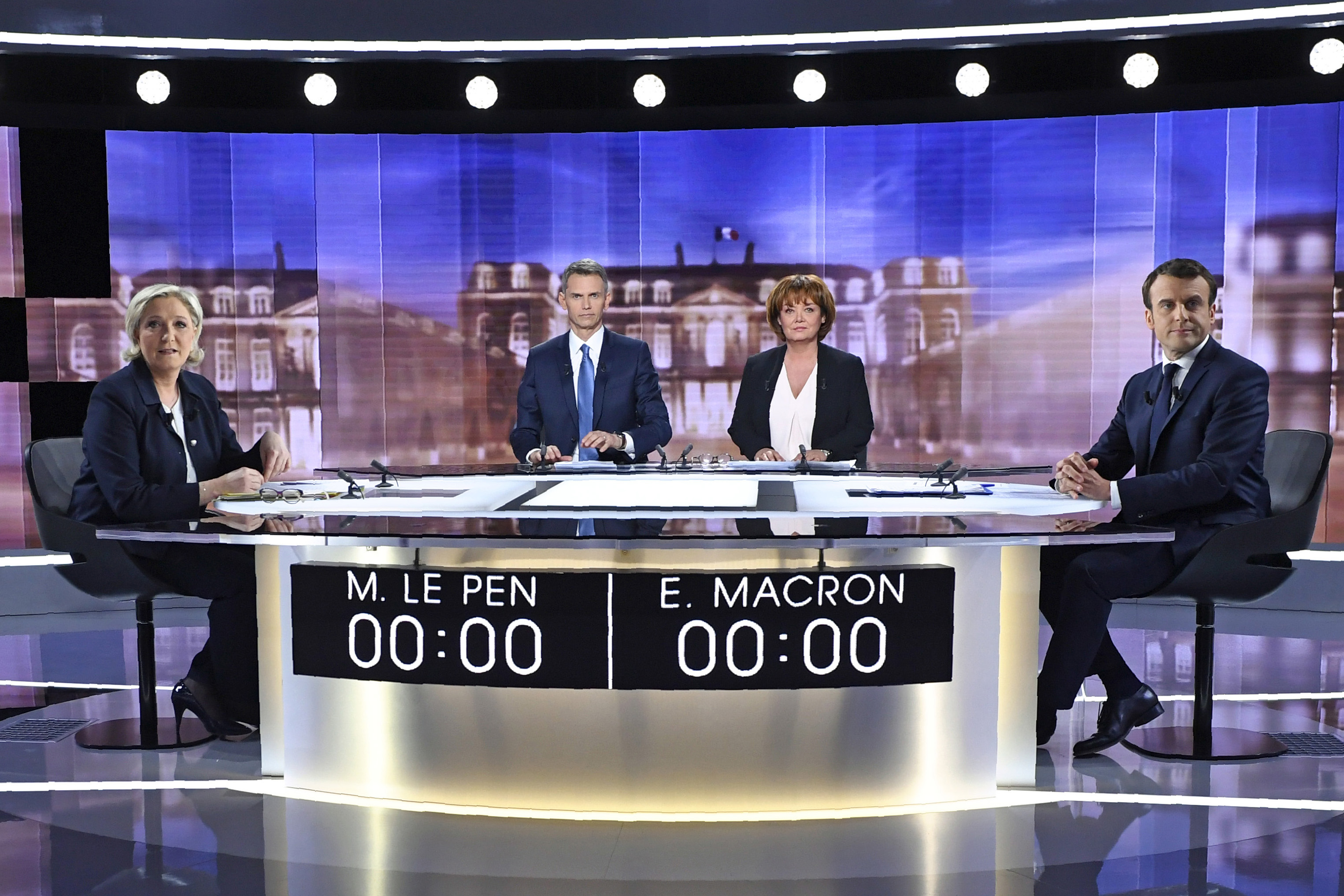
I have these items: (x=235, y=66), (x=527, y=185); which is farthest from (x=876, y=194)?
(x=235, y=66)

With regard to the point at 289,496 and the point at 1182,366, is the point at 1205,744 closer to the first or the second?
the point at 1182,366

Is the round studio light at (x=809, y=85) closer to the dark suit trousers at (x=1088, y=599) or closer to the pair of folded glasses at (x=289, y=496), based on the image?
the dark suit trousers at (x=1088, y=599)

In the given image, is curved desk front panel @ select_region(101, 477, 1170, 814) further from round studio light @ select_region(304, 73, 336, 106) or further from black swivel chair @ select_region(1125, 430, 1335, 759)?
round studio light @ select_region(304, 73, 336, 106)

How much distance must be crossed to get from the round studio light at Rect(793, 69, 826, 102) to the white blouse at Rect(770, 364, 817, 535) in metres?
1.87

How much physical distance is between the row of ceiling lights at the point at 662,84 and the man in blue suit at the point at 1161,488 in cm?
261

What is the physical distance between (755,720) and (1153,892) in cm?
83

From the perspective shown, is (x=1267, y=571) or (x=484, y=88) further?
(x=484, y=88)

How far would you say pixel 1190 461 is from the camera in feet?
10.2

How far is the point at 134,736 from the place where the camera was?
344cm

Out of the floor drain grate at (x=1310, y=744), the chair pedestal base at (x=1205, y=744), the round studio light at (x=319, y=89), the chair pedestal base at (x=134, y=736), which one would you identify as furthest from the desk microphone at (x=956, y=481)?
the round studio light at (x=319, y=89)

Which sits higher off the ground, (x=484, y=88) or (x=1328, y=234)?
(x=484, y=88)

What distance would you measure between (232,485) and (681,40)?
129 inches

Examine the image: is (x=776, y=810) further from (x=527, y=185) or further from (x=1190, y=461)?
(x=527, y=185)

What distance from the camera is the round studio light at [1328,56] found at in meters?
5.15
